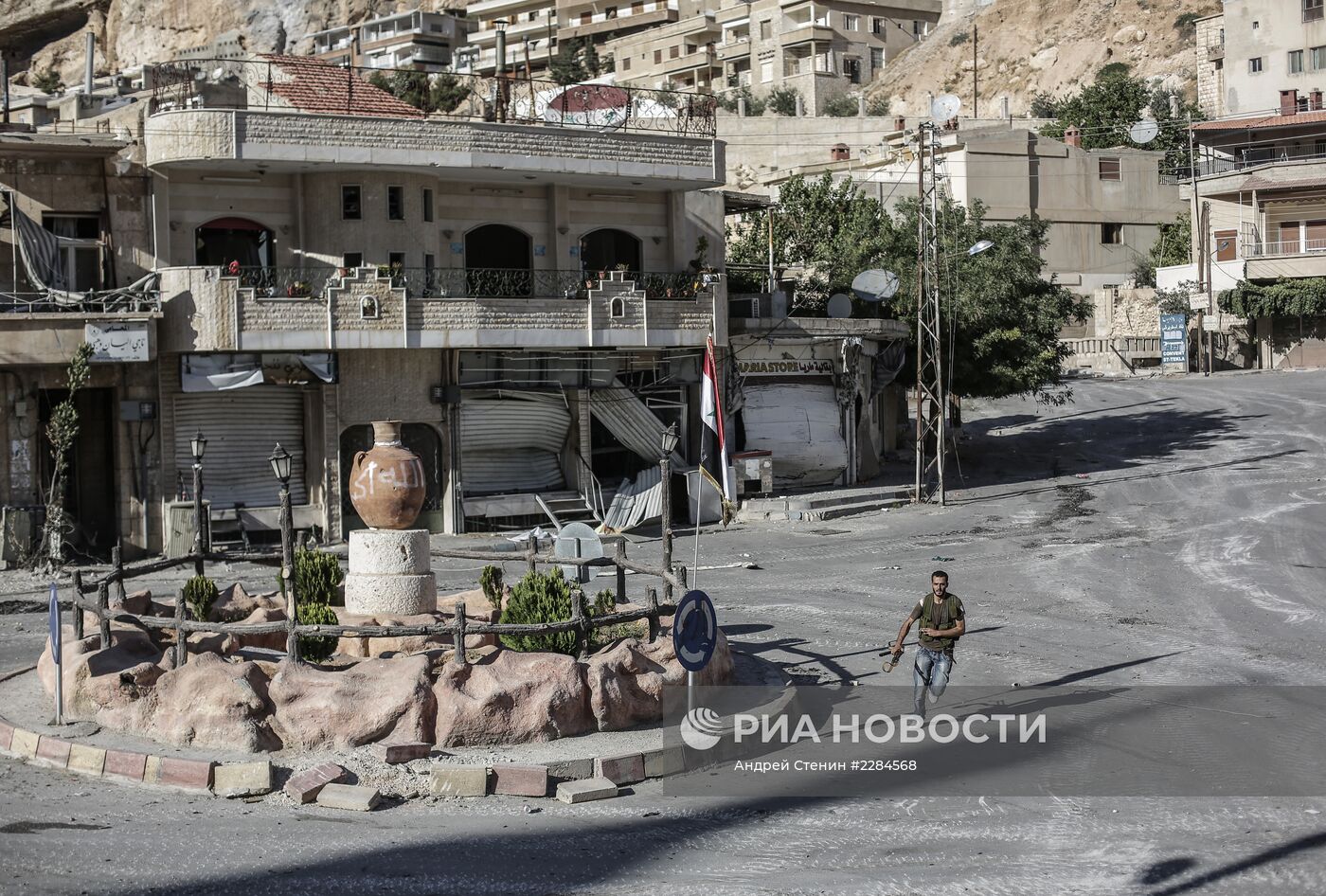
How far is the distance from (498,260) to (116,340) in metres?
8.19

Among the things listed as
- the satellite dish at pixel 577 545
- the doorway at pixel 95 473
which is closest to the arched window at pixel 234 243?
the doorway at pixel 95 473

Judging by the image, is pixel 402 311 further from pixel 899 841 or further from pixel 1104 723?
pixel 899 841

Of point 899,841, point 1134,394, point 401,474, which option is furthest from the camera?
point 1134,394

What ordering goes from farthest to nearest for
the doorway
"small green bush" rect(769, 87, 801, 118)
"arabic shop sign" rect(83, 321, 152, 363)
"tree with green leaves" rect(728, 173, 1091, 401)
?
"small green bush" rect(769, 87, 801, 118) < "tree with green leaves" rect(728, 173, 1091, 401) < the doorway < "arabic shop sign" rect(83, 321, 152, 363)

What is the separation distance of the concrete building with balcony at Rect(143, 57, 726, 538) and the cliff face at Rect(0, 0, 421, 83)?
7659 cm

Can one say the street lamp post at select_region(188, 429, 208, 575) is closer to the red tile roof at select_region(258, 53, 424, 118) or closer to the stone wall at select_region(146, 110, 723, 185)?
the stone wall at select_region(146, 110, 723, 185)

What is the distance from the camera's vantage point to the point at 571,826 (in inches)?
427

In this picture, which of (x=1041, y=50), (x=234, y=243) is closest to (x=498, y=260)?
(x=234, y=243)

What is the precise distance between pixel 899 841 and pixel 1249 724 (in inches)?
181

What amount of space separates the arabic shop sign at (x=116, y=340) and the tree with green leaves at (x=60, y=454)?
185 millimetres

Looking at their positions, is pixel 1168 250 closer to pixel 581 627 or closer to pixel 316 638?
pixel 581 627

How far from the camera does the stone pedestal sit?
54.0 ft

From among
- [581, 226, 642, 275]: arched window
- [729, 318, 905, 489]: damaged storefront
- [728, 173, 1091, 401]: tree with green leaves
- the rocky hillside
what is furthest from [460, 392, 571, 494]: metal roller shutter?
the rocky hillside

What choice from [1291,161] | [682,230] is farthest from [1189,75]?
[682,230]
